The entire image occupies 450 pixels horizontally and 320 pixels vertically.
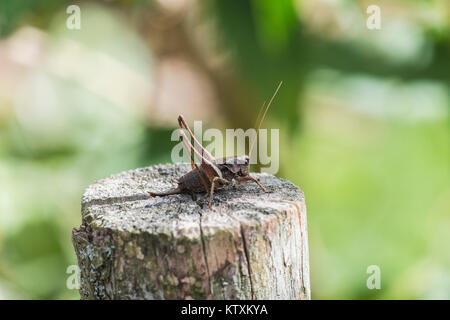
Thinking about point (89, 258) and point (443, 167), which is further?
point (443, 167)

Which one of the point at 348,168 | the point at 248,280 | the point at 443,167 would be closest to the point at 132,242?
the point at 248,280

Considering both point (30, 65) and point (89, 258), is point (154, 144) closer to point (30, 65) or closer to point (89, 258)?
point (30, 65)

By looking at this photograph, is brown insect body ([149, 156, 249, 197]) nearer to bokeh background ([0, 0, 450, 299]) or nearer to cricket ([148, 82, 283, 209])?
cricket ([148, 82, 283, 209])

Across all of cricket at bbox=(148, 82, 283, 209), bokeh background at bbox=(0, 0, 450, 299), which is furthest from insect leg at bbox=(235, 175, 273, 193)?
bokeh background at bbox=(0, 0, 450, 299)

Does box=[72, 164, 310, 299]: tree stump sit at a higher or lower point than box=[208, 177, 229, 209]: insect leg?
lower

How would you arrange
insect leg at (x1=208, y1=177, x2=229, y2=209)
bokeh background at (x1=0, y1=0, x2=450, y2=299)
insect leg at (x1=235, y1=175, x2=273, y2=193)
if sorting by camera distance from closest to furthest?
insect leg at (x1=208, y1=177, x2=229, y2=209), insect leg at (x1=235, y1=175, x2=273, y2=193), bokeh background at (x1=0, y1=0, x2=450, y2=299)

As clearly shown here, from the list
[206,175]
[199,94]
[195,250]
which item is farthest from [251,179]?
[199,94]

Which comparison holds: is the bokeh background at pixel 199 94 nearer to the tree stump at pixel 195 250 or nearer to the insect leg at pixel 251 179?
the insect leg at pixel 251 179

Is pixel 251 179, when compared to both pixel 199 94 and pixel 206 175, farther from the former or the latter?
pixel 199 94
